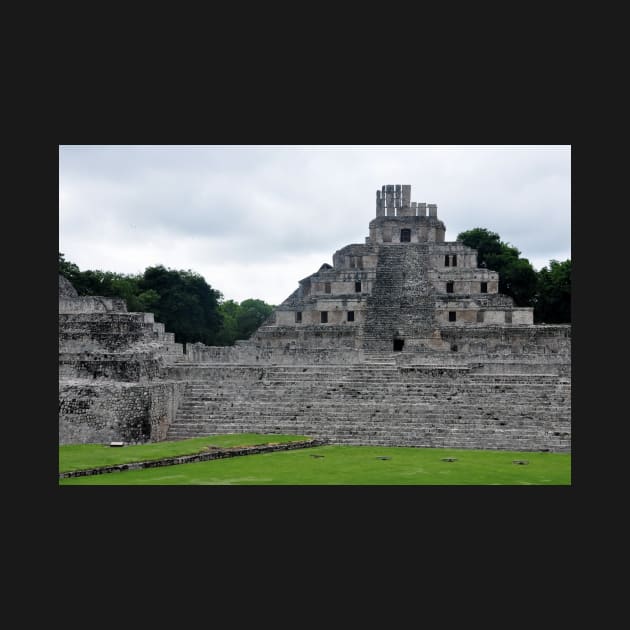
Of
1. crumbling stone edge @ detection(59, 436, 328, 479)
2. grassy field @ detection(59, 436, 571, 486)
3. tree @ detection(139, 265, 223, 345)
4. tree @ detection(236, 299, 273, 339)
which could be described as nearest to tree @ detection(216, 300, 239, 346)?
tree @ detection(236, 299, 273, 339)

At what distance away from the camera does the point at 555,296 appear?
4681cm

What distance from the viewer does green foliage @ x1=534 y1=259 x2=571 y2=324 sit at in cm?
4641

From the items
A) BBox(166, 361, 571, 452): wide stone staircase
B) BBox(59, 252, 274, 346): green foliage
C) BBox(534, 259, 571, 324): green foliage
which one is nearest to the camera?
BBox(166, 361, 571, 452): wide stone staircase

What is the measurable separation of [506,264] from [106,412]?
108 feet

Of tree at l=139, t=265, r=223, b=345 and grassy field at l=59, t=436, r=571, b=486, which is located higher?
tree at l=139, t=265, r=223, b=345

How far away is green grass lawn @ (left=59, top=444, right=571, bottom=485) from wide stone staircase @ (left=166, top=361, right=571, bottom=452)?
4.40 feet

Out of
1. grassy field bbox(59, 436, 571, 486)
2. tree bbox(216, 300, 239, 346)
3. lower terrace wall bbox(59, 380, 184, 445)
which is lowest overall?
grassy field bbox(59, 436, 571, 486)

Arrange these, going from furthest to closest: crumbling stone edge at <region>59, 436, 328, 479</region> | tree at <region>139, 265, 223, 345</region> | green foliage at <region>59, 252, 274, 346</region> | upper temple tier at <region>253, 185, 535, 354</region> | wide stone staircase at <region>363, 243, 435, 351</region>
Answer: tree at <region>139, 265, 223, 345</region> → green foliage at <region>59, 252, 274, 346</region> → wide stone staircase at <region>363, 243, 435, 351</region> → upper temple tier at <region>253, 185, 535, 354</region> → crumbling stone edge at <region>59, 436, 328, 479</region>

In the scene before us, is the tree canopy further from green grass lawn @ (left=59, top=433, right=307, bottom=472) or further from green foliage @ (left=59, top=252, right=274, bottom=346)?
green grass lawn @ (left=59, top=433, right=307, bottom=472)

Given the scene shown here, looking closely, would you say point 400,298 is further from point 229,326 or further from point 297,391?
point 229,326

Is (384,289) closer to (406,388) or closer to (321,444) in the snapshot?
(406,388)

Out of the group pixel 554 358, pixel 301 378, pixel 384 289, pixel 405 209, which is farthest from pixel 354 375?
pixel 405 209

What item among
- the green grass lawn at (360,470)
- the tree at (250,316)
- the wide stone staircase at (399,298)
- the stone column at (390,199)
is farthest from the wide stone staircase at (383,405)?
the tree at (250,316)

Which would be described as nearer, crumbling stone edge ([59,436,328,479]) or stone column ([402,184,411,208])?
crumbling stone edge ([59,436,328,479])
